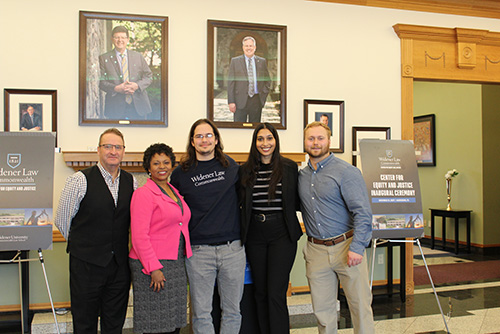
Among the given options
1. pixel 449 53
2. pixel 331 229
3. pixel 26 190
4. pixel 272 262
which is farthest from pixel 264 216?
pixel 449 53

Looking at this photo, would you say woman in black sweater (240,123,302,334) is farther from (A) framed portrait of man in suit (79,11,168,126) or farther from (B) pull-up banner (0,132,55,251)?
(A) framed portrait of man in suit (79,11,168,126)

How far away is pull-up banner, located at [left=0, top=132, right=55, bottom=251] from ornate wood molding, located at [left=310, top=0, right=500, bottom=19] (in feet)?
11.0

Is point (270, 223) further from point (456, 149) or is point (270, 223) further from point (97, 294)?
point (456, 149)

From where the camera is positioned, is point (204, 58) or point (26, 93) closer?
point (26, 93)

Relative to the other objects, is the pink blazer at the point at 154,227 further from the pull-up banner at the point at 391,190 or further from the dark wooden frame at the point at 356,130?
the dark wooden frame at the point at 356,130

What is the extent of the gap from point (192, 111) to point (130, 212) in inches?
77.8

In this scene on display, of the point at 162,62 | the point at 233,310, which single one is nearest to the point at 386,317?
the point at 233,310

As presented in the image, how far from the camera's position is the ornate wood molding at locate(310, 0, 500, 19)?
4973mm

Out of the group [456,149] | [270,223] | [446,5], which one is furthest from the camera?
[456,149]

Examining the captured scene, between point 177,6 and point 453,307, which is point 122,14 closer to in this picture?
point 177,6

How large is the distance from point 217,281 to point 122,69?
2.46 meters

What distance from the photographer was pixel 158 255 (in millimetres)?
2629

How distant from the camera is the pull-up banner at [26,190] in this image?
320 cm

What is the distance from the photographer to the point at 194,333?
273 cm
